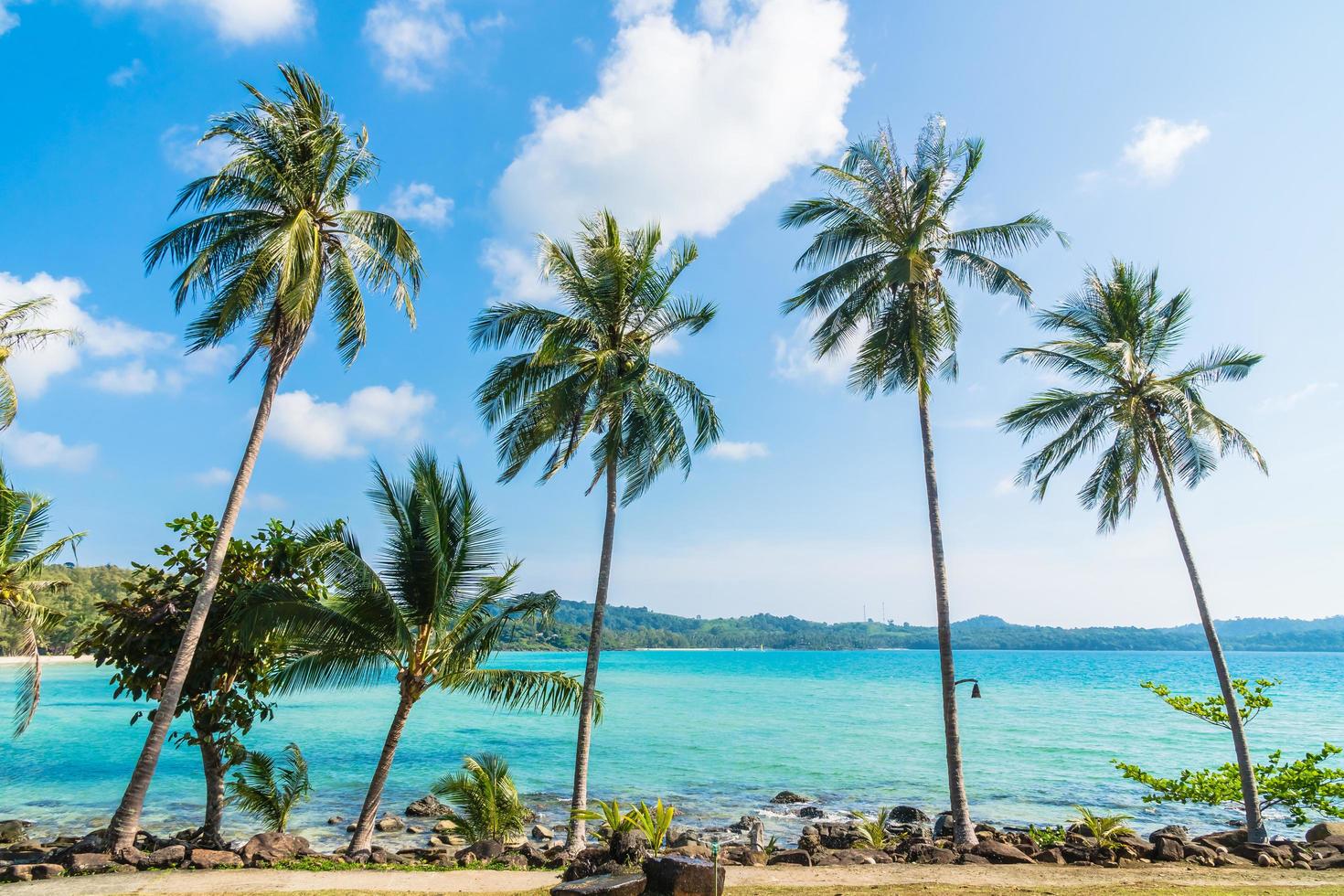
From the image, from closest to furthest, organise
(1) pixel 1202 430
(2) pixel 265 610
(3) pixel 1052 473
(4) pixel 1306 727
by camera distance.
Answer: (2) pixel 265 610, (1) pixel 1202 430, (3) pixel 1052 473, (4) pixel 1306 727

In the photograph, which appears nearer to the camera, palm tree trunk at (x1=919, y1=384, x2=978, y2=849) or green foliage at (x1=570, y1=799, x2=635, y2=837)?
green foliage at (x1=570, y1=799, x2=635, y2=837)

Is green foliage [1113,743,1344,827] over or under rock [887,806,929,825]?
over

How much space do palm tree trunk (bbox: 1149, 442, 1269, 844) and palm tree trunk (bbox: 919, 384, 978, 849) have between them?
4375 millimetres

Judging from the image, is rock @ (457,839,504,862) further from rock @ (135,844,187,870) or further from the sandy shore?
rock @ (135,844,187,870)

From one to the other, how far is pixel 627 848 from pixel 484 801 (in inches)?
262

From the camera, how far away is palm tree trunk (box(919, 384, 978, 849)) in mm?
11617

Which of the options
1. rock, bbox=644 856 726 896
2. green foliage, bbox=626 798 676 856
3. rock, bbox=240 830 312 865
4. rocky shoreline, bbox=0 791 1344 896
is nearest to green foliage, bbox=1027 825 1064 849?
rocky shoreline, bbox=0 791 1344 896

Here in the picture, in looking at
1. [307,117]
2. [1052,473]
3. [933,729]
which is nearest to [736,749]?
[933,729]

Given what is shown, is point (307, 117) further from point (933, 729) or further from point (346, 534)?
point (933, 729)

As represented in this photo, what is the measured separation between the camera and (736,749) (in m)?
30.4

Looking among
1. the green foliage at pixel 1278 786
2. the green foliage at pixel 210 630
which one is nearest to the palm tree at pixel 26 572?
the green foliage at pixel 210 630

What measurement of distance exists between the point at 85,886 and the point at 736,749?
25.4m

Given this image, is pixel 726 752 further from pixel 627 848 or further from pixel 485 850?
pixel 627 848

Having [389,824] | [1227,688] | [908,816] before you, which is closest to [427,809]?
[389,824]
